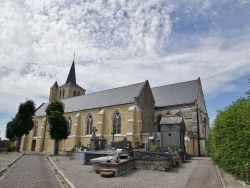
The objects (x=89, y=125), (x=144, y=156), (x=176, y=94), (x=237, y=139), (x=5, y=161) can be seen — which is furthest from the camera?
(x=89, y=125)

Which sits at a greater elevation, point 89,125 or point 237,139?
point 89,125

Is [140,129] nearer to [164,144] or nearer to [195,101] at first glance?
[195,101]

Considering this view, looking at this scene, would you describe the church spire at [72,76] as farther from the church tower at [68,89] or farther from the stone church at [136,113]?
the stone church at [136,113]

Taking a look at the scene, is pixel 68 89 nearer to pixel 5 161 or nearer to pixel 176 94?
pixel 176 94

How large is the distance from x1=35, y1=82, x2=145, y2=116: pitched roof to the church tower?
25.3 ft

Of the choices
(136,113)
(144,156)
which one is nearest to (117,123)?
(136,113)

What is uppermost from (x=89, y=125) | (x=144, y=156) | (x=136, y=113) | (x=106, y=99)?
(x=106, y=99)

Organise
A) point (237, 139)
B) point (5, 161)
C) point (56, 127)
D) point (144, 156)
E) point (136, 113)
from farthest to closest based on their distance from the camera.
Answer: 1. point (136, 113)
2. point (56, 127)
3. point (5, 161)
4. point (144, 156)
5. point (237, 139)

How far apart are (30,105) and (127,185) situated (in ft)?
92.6

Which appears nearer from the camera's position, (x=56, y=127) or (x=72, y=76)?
(x=56, y=127)

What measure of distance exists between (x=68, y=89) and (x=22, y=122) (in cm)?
2008

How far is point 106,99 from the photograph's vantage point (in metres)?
35.7

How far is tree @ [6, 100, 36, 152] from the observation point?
31.1 metres

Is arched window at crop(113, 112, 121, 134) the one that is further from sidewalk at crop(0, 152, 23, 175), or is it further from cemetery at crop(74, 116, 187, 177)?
sidewalk at crop(0, 152, 23, 175)
